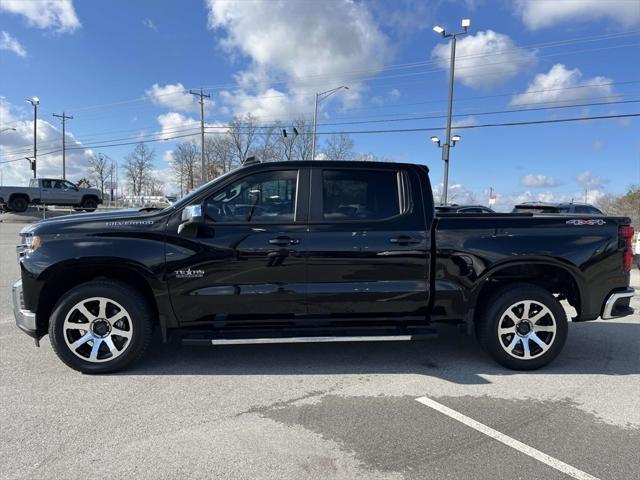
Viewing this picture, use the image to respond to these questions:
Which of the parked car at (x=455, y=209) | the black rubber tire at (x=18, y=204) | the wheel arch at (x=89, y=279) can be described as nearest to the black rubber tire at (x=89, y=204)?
the black rubber tire at (x=18, y=204)

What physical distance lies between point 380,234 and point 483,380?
1608 millimetres

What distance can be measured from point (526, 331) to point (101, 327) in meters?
3.92


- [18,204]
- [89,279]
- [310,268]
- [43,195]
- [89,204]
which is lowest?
[89,279]

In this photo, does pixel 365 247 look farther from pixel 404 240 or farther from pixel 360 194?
pixel 360 194

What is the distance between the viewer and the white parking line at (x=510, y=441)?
9.25 feet

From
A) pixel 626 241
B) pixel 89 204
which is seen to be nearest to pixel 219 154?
pixel 89 204

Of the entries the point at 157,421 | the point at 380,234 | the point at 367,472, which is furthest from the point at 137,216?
the point at 367,472

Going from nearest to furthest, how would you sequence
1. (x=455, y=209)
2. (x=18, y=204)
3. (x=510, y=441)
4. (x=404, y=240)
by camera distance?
(x=510, y=441), (x=404, y=240), (x=455, y=209), (x=18, y=204)

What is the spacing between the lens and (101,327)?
421cm

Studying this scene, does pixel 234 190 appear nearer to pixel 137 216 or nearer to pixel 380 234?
pixel 137 216

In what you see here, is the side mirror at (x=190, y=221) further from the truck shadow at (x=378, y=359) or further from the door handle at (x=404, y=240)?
the door handle at (x=404, y=240)

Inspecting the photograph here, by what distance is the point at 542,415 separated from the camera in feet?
11.7

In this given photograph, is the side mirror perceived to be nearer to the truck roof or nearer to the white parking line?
→ the truck roof

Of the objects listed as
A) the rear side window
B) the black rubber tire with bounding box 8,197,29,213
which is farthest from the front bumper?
the black rubber tire with bounding box 8,197,29,213
